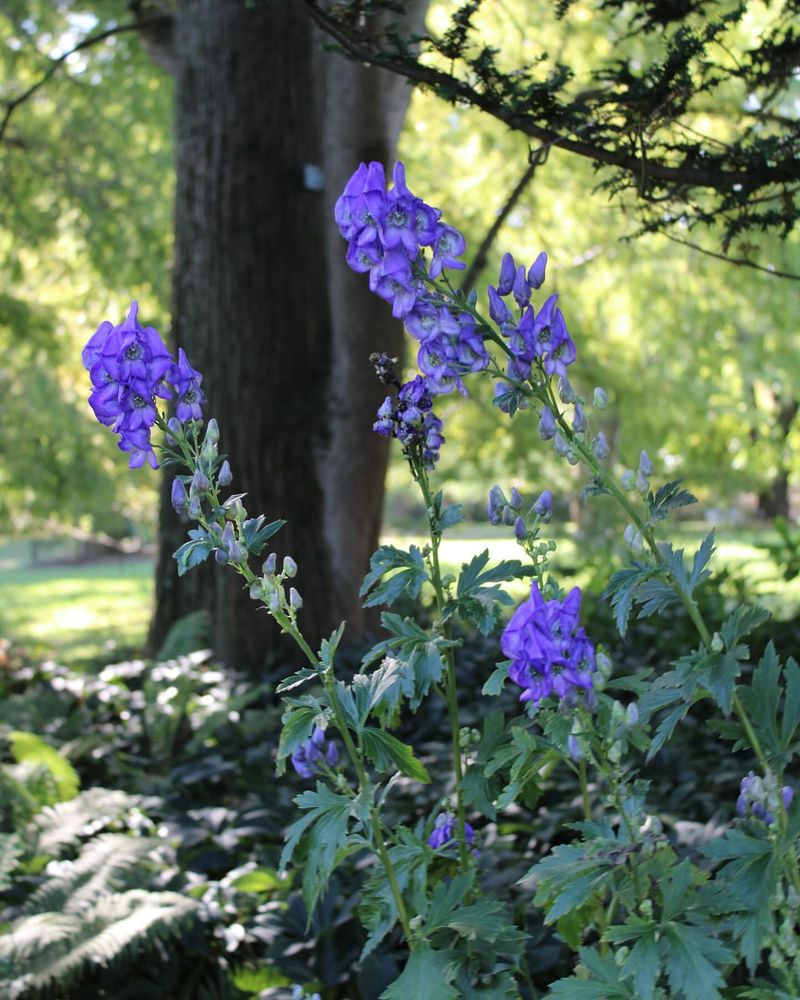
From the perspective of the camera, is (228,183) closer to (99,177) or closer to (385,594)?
(99,177)

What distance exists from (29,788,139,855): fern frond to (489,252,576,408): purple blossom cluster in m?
2.22

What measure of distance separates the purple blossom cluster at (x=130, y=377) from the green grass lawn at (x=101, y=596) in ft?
11.2

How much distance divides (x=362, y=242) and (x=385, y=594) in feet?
1.92

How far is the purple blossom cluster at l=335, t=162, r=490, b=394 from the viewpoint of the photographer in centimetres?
Result: 148

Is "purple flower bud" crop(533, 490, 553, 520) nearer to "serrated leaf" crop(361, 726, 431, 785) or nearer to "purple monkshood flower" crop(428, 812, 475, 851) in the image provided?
"serrated leaf" crop(361, 726, 431, 785)

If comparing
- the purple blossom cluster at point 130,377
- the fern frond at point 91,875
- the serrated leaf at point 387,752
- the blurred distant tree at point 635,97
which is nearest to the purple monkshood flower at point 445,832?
the serrated leaf at point 387,752

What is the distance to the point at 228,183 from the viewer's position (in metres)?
5.20

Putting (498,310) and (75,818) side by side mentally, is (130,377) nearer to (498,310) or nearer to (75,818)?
(498,310)

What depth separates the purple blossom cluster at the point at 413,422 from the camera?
171 centimetres

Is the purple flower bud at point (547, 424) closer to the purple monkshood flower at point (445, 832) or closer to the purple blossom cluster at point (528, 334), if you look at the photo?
the purple blossom cluster at point (528, 334)

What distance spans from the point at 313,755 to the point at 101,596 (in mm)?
13108

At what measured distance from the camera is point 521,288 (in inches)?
63.5

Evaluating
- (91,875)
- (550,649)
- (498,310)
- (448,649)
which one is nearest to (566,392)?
(498,310)

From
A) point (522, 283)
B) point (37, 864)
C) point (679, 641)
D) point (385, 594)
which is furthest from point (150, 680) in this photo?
point (522, 283)
